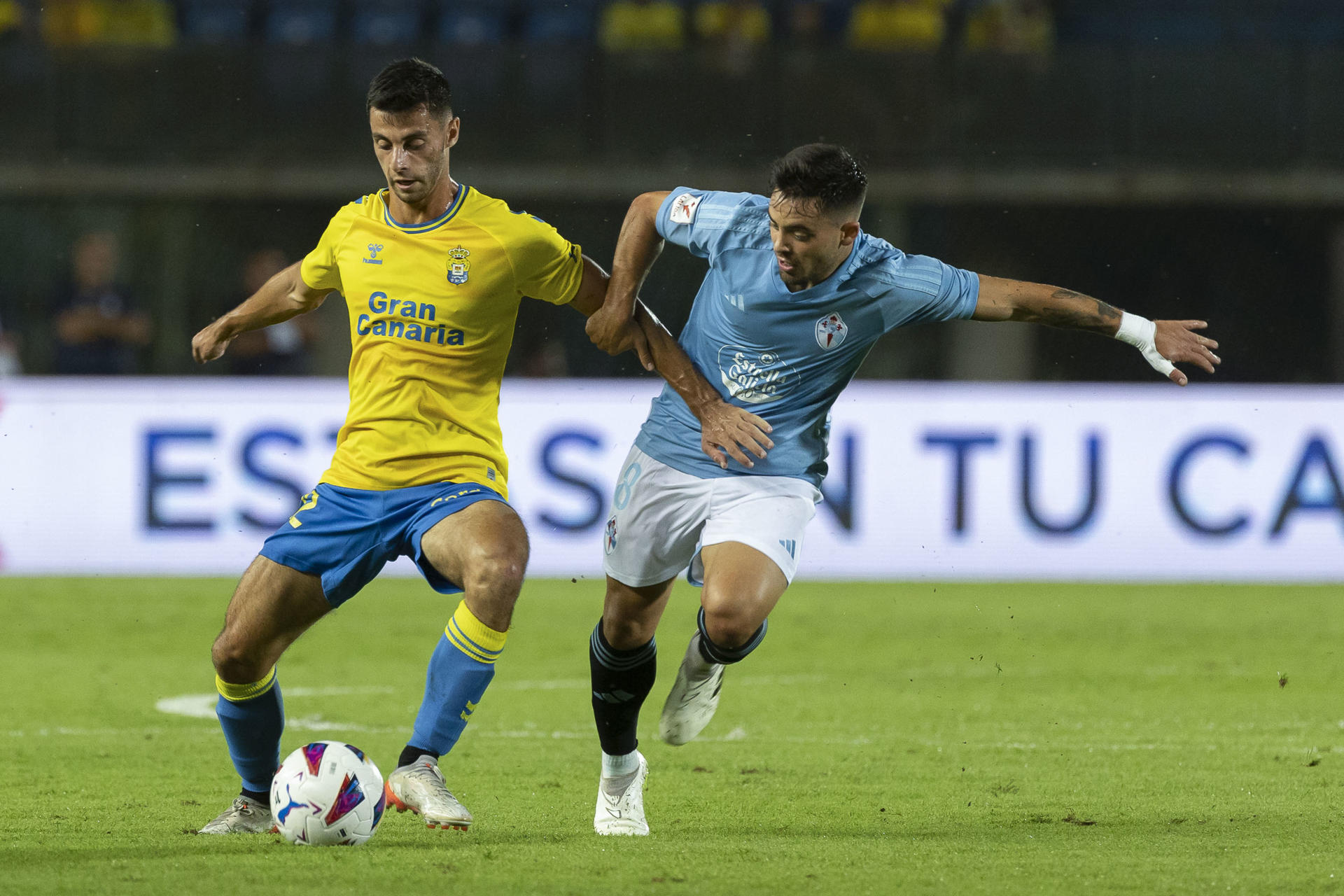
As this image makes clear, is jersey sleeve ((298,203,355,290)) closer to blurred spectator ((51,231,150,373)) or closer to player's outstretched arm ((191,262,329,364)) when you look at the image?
player's outstretched arm ((191,262,329,364))

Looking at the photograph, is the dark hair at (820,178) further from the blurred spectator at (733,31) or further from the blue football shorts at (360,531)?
the blurred spectator at (733,31)

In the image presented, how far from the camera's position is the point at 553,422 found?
11359 millimetres

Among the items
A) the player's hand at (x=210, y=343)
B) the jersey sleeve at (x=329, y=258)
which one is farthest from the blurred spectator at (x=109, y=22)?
the jersey sleeve at (x=329, y=258)

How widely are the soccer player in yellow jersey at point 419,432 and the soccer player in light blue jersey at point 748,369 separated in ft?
0.48

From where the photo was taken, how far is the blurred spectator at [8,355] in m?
13.3

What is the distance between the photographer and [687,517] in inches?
206

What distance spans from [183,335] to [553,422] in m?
4.43

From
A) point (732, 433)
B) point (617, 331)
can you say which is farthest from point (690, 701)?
point (617, 331)

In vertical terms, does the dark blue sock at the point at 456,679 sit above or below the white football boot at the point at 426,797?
above

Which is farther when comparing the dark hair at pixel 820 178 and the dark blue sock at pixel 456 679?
the dark hair at pixel 820 178

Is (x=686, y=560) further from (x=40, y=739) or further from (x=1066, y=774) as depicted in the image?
(x=40, y=739)

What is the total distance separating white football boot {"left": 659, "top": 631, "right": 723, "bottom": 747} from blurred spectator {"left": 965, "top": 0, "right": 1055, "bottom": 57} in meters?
10.9

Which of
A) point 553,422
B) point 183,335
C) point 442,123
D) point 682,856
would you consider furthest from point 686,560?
point 183,335

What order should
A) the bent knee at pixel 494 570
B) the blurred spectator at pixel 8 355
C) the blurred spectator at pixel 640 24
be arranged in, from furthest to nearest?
the blurred spectator at pixel 640 24
the blurred spectator at pixel 8 355
the bent knee at pixel 494 570
